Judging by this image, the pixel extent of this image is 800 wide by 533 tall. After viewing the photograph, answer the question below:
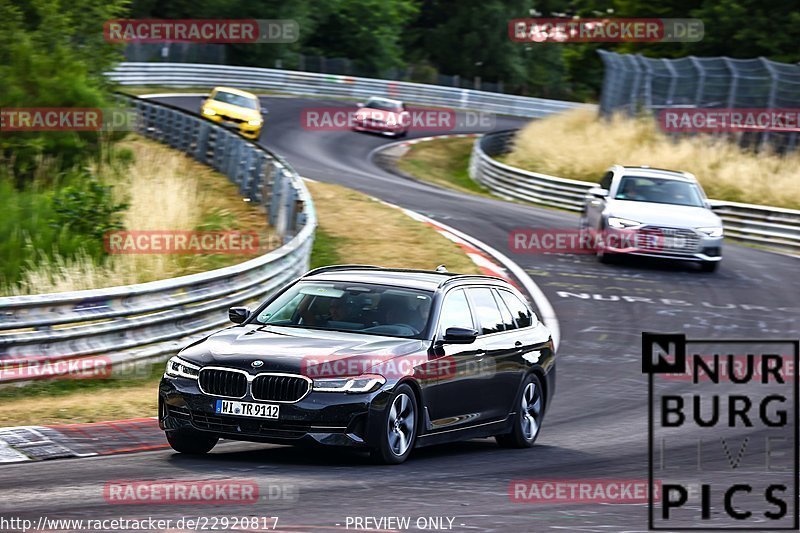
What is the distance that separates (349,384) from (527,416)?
2761 millimetres

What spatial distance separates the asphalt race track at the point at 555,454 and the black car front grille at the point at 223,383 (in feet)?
1.60

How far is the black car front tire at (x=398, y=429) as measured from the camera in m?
9.16

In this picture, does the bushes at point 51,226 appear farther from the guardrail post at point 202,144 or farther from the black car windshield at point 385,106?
the black car windshield at point 385,106

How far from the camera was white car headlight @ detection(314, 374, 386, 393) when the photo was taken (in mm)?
9055

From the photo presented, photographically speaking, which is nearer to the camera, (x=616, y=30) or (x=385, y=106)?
(x=385, y=106)

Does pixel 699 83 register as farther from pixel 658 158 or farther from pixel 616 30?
pixel 616 30

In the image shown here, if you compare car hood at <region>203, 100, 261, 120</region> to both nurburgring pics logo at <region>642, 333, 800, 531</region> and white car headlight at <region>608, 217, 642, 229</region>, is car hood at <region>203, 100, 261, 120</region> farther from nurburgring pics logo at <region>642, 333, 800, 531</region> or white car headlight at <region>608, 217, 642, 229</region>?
nurburgring pics logo at <region>642, 333, 800, 531</region>

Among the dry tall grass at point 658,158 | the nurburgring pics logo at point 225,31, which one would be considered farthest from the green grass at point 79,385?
the nurburgring pics logo at point 225,31

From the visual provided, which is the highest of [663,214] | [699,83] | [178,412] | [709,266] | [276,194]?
[178,412]

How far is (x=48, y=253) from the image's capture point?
16.9m

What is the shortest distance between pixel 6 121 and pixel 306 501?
15820 millimetres

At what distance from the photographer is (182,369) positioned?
9.36 m

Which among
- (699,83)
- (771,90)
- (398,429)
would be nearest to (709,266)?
(771,90)

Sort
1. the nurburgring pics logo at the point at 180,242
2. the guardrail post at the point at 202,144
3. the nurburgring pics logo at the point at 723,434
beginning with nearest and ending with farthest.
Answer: the nurburgring pics logo at the point at 723,434
the nurburgring pics logo at the point at 180,242
the guardrail post at the point at 202,144
